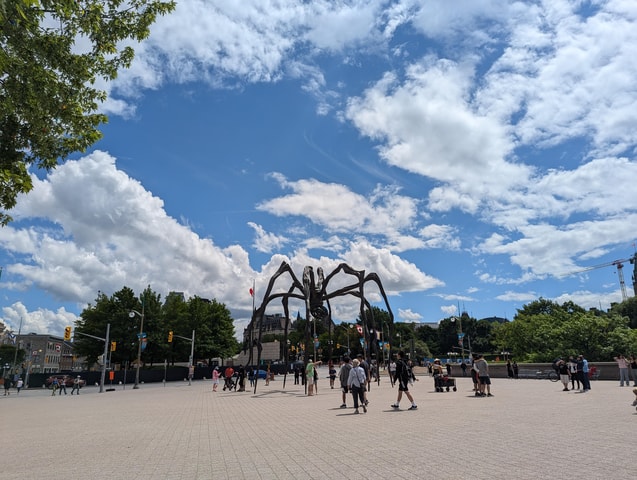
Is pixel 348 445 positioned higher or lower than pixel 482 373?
lower

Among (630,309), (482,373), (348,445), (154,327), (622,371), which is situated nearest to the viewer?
(348,445)

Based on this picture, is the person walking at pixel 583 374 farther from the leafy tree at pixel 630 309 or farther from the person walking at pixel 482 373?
the leafy tree at pixel 630 309

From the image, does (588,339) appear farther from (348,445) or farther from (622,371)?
(348,445)

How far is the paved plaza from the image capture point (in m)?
6.57

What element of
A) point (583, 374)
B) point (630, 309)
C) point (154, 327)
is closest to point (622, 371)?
point (583, 374)

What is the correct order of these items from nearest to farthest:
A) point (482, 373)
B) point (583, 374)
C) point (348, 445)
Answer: point (348, 445) < point (482, 373) < point (583, 374)

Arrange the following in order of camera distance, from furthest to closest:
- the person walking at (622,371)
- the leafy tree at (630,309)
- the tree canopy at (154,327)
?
the leafy tree at (630,309)
the tree canopy at (154,327)
the person walking at (622,371)

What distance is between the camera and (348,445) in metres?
8.58

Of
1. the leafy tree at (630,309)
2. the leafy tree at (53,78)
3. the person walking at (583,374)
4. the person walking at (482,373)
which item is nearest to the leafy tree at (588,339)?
Answer: the person walking at (583,374)

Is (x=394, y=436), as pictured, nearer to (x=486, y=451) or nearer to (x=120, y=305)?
(x=486, y=451)

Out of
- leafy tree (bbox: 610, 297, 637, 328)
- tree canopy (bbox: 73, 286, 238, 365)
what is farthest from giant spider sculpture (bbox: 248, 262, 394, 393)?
leafy tree (bbox: 610, 297, 637, 328)

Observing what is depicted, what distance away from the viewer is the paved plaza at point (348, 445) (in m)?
6.57

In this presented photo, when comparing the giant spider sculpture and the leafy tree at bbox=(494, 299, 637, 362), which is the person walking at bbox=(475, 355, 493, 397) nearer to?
the giant spider sculpture

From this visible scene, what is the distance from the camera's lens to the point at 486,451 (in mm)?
7535
